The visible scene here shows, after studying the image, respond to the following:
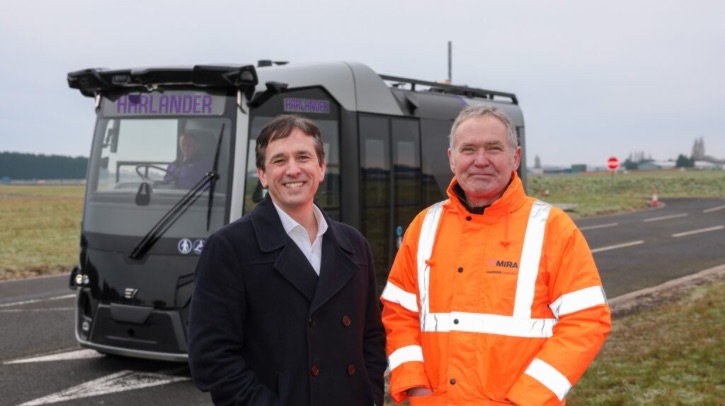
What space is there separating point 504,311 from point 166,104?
16.4 feet

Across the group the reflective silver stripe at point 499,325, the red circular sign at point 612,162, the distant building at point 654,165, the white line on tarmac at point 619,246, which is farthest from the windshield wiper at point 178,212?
the distant building at point 654,165

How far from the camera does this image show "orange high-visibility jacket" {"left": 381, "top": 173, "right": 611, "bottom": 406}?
2.71 meters

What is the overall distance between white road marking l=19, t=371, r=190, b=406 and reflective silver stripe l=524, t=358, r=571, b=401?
15.5 feet

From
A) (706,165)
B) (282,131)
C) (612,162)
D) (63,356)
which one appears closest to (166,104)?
(63,356)

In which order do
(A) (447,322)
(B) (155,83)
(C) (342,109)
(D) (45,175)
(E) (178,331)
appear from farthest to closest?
(D) (45,175), (C) (342,109), (B) (155,83), (E) (178,331), (A) (447,322)

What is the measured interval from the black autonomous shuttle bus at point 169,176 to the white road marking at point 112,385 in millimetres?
276

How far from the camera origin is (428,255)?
295 centimetres

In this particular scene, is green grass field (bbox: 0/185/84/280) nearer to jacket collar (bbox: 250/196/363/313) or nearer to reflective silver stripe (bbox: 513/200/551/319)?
jacket collar (bbox: 250/196/363/313)

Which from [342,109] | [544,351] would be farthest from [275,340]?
[342,109]

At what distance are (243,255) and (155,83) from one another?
15.4 feet

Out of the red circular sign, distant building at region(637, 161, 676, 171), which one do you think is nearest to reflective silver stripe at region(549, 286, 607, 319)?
the red circular sign

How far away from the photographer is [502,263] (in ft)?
9.22

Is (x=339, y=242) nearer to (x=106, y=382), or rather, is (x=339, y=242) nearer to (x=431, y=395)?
(x=431, y=395)

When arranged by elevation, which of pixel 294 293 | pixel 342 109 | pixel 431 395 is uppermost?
pixel 342 109
